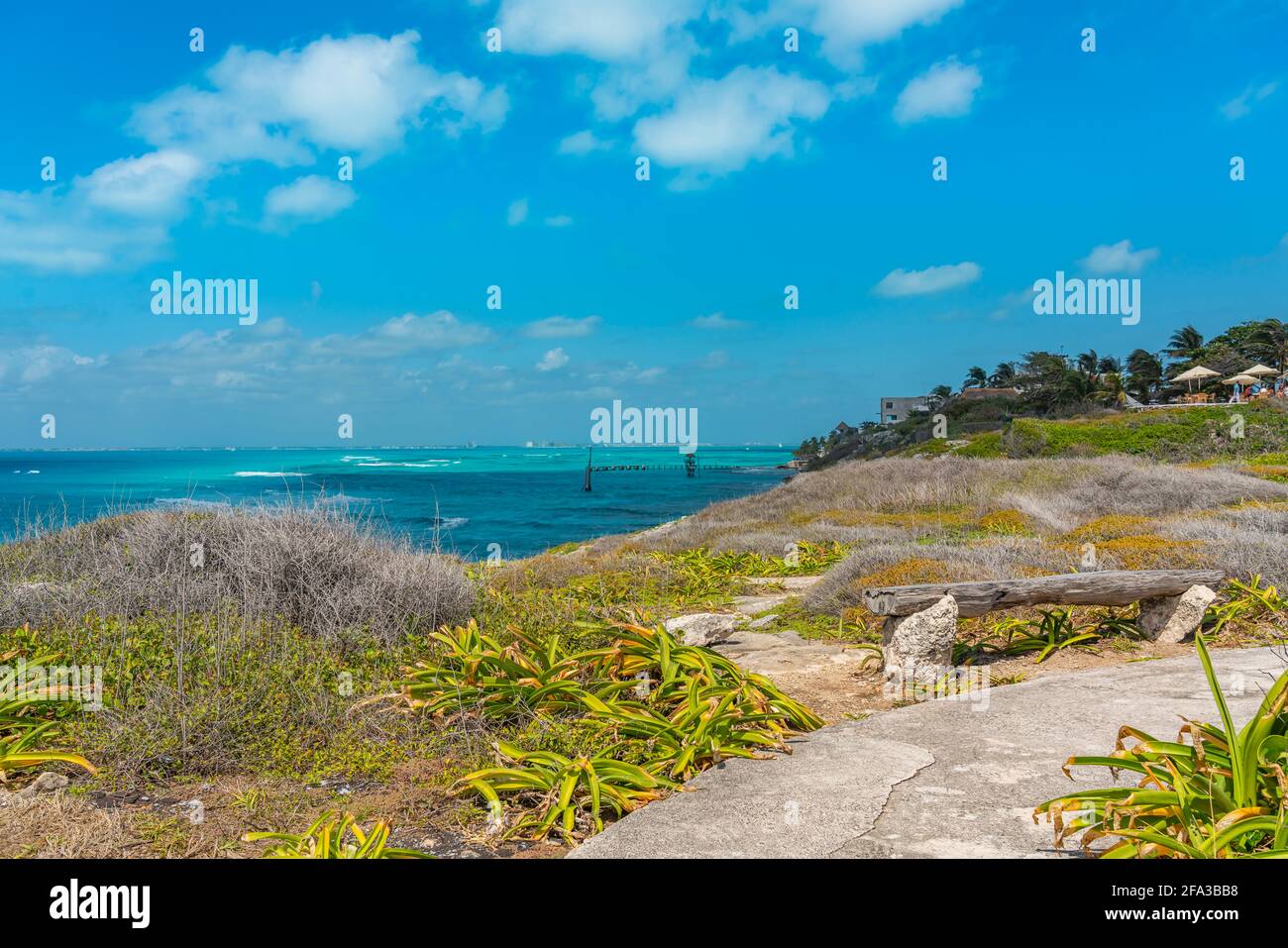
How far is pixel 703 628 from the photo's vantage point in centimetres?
779

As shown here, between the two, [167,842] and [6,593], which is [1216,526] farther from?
[6,593]

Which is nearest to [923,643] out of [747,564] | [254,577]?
[254,577]

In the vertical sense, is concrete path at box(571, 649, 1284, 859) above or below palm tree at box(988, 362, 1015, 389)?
below

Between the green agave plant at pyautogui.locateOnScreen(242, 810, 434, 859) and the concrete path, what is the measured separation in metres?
0.79

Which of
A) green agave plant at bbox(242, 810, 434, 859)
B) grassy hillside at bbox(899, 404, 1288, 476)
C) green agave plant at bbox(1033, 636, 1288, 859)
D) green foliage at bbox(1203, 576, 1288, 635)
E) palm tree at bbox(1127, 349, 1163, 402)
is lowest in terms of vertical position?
green agave plant at bbox(242, 810, 434, 859)

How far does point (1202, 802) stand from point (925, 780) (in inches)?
45.9

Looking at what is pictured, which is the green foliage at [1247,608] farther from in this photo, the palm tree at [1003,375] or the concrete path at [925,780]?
the palm tree at [1003,375]

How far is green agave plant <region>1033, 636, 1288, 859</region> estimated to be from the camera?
2.80m

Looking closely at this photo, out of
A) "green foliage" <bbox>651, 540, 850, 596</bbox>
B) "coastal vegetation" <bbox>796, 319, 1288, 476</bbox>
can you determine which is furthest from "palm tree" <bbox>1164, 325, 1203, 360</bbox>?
"green foliage" <bbox>651, 540, 850, 596</bbox>

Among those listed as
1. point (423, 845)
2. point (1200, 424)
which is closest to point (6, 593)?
point (423, 845)

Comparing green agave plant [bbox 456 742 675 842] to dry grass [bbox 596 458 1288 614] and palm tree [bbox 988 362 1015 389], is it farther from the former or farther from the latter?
palm tree [bbox 988 362 1015 389]

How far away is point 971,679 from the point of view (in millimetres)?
6562

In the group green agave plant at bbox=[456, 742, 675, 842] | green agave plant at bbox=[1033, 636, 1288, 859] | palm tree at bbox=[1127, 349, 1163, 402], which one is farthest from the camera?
palm tree at bbox=[1127, 349, 1163, 402]

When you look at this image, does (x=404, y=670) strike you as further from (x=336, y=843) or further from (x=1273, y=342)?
(x=1273, y=342)
